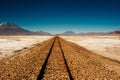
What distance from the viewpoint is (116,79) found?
8555 millimetres

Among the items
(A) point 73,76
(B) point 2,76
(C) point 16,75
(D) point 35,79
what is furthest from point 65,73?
(B) point 2,76

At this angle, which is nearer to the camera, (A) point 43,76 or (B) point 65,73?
(A) point 43,76

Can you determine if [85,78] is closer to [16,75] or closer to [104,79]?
[104,79]

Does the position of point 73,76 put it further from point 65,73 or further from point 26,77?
point 26,77

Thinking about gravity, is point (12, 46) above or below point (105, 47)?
below

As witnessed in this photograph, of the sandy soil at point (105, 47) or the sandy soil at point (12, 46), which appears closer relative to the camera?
the sandy soil at point (105, 47)

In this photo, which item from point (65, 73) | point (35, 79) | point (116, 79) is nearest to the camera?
point (35, 79)

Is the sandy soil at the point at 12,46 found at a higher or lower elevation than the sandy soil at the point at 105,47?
lower

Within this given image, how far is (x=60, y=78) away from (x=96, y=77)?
2071mm

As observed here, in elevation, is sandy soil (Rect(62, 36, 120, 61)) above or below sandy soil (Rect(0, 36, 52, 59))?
above

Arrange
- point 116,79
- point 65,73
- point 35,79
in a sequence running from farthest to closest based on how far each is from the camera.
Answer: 1. point 65,73
2. point 116,79
3. point 35,79

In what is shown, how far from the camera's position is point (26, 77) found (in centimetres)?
851

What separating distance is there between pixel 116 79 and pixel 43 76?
4.06m

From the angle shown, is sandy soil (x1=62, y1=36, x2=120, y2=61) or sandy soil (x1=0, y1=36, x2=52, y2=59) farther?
sandy soil (x1=0, y1=36, x2=52, y2=59)
